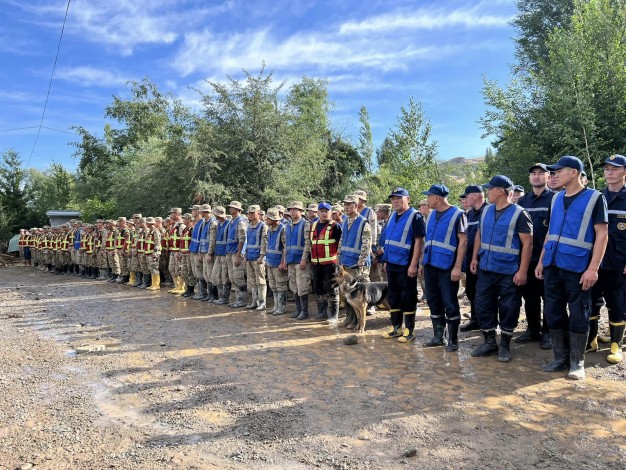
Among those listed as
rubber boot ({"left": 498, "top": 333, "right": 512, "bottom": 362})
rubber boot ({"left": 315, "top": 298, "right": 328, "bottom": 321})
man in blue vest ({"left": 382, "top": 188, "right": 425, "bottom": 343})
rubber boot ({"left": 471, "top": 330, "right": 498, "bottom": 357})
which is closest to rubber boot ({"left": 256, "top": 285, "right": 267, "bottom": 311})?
rubber boot ({"left": 315, "top": 298, "right": 328, "bottom": 321})

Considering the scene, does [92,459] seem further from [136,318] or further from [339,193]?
Answer: [339,193]

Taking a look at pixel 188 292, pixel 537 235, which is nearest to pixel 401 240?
pixel 537 235

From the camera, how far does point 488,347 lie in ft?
19.3

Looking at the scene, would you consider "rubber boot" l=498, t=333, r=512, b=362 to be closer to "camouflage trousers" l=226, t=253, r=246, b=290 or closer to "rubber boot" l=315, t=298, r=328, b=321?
"rubber boot" l=315, t=298, r=328, b=321

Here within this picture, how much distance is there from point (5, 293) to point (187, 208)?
7.72 m

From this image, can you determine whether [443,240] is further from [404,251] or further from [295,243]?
[295,243]

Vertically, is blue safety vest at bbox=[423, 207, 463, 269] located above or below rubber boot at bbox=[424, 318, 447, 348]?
above

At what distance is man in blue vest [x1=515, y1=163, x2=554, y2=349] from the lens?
604 centimetres

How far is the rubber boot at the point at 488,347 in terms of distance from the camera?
585 cm

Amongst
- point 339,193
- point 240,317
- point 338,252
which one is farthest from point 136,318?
point 339,193

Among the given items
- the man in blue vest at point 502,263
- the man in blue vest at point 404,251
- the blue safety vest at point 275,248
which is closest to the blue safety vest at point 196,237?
the blue safety vest at point 275,248

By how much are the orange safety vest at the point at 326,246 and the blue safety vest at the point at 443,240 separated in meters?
2.32

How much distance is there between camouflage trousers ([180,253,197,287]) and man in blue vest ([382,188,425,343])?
6891 mm

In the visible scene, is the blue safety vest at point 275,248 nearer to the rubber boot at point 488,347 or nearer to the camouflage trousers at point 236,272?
the camouflage trousers at point 236,272
